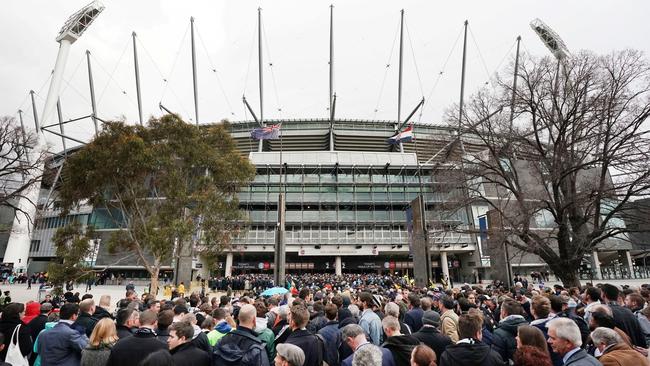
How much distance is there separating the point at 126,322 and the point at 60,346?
30.6 inches

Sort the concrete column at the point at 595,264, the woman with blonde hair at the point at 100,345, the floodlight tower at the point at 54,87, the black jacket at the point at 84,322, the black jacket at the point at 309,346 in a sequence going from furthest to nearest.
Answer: the floodlight tower at the point at 54,87, the concrete column at the point at 595,264, the black jacket at the point at 84,322, the black jacket at the point at 309,346, the woman with blonde hair at the point at 100,345

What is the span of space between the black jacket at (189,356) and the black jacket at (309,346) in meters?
1.01

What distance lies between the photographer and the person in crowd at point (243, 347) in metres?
3.46

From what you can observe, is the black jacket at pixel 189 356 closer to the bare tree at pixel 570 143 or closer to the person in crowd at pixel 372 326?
the person in crowd at pixel 372 326

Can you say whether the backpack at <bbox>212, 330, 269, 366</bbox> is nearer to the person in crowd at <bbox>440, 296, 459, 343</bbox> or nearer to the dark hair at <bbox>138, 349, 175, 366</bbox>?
the dark hair at <bbox>138, 349, 175, 366</bbox>

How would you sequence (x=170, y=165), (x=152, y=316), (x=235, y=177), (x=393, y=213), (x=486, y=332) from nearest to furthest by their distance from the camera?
(x=152, y=316) < (x=486, y=332) < (x=170, y=165) < (x=235, y=177) < (x=393, y=213)

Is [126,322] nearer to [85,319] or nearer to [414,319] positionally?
[85,319]

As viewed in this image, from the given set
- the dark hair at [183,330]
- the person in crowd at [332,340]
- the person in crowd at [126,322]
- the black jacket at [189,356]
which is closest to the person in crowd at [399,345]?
the person in crowd at [332,340]

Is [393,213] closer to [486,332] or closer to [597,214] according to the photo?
[597,214]

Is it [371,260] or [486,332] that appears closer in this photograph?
[486,332]

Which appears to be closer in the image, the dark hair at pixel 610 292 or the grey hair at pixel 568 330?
the grey hair at pixel 568 330

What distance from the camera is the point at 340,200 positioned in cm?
4984

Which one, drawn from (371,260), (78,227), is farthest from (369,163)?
(78,227)

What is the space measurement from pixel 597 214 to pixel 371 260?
36.1 metres
